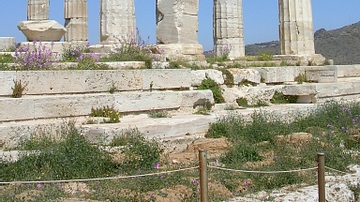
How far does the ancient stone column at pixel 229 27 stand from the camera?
1633 centimetres

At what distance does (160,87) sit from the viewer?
9.77 meters

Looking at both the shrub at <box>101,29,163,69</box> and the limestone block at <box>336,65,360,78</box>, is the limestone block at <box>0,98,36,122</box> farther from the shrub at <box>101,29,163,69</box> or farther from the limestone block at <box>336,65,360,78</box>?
the limestone block at <box>336,65,360,78</box>

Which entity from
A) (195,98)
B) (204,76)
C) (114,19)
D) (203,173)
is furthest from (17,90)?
(114,19)

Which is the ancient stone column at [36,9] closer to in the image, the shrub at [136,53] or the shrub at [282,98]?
the shrub at [136,53]

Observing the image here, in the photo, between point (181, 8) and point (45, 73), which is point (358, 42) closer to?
point (181, 8)

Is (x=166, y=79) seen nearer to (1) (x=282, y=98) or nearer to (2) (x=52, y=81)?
(2) (x=52, y=81)

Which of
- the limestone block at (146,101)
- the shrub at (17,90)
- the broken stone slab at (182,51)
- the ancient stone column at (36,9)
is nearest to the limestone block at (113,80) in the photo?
the limestone block at (146,101)

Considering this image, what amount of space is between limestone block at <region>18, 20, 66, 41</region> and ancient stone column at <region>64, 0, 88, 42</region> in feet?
27.0

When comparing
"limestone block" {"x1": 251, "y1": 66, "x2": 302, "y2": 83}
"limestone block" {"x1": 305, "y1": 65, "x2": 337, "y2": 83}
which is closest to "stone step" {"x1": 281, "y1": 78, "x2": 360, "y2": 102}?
"limestone block" {"x1": 305, "y1": 65, "x2": 337, "y2": 83}

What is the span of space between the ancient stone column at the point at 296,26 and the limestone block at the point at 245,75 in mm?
5200

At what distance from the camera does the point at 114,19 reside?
12930 millimetres

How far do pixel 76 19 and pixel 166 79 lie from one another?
1207 centimetres

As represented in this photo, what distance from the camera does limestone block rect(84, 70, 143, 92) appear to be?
29.2 feet

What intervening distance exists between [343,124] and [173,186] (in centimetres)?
495
